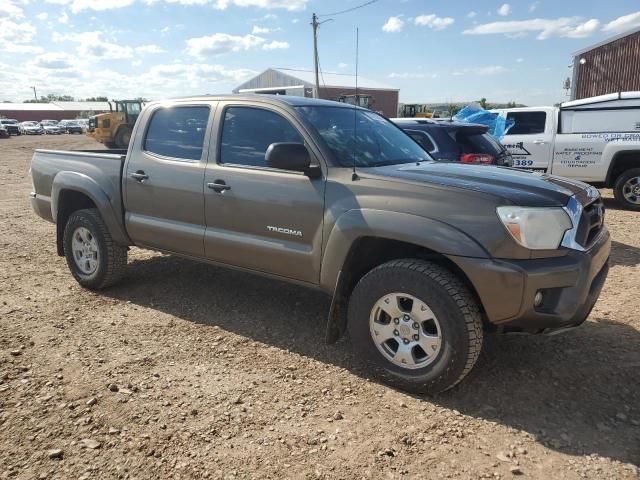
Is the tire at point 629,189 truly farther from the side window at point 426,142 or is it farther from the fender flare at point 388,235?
the fender flare at point 388,235

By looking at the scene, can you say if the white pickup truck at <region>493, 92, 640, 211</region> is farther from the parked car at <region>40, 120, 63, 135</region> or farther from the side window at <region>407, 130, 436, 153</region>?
the parked car at <region>40, 120, 63, 135</region>

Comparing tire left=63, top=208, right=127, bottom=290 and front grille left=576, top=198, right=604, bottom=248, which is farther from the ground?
front grille left=576, top=198, right=604, bottom=248

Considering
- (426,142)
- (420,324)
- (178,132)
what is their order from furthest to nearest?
(426,142) < (178,132) < (420,324)

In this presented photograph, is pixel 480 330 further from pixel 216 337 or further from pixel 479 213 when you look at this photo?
pixel 216 337

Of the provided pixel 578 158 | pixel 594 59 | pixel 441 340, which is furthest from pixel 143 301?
pixel 594 59

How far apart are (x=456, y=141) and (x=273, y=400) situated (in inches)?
188

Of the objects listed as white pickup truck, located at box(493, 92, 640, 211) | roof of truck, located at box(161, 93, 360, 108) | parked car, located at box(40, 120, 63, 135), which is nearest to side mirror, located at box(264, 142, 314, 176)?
roof of truck, located at box(161, 93, 360, 108)

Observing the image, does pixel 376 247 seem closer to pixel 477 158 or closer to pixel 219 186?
pixel 219 186

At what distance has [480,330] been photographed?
299 cm

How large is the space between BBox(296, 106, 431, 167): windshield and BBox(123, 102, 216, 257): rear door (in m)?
0.96

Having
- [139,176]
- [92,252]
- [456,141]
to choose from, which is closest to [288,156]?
[139,176]

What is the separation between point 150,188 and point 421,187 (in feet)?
7.93

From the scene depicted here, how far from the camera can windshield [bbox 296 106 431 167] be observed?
3.66m

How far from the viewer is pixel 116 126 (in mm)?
24562
